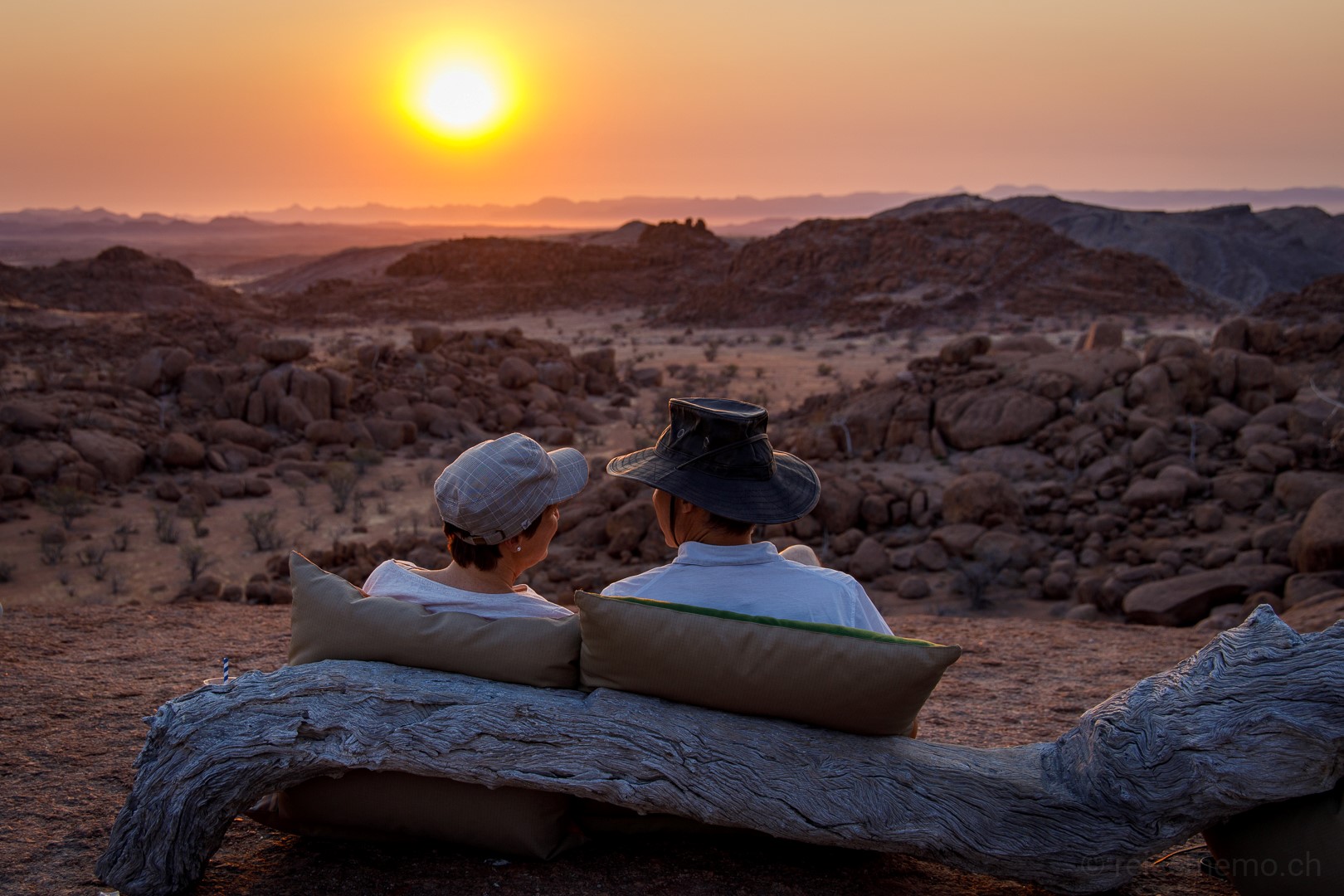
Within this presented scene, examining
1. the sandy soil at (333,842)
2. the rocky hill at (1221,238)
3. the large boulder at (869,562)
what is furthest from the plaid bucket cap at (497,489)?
the rocky hill at (1221,238)

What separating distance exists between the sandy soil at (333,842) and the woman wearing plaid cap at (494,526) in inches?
28.1

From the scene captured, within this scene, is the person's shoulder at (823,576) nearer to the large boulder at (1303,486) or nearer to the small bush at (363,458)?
the large boulder at (1303,486)

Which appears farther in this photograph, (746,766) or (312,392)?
(312,392)

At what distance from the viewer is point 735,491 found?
2918mm

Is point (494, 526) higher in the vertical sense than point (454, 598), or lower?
higher

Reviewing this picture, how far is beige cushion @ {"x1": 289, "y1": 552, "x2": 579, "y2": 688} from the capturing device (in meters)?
2.84

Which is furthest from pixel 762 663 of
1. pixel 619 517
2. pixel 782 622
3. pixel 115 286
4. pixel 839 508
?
pixel 115 286

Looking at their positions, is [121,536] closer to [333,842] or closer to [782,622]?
[333,842]

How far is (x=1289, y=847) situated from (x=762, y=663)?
4.46ft

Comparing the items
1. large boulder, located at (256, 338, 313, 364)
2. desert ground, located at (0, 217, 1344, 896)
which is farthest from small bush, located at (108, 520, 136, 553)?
large boulder, located at (256, 338, 313, 364)

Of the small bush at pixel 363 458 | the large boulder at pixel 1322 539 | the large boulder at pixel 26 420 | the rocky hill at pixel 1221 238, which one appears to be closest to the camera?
the large boulder at pixel 1322 539

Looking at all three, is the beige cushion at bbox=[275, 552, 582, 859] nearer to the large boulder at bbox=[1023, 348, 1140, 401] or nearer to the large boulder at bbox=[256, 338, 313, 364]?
the large boulder at bbox=[1023, 348, 1140, 401]

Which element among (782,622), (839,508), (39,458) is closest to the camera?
(782,622)

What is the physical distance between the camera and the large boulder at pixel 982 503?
8.93 m
